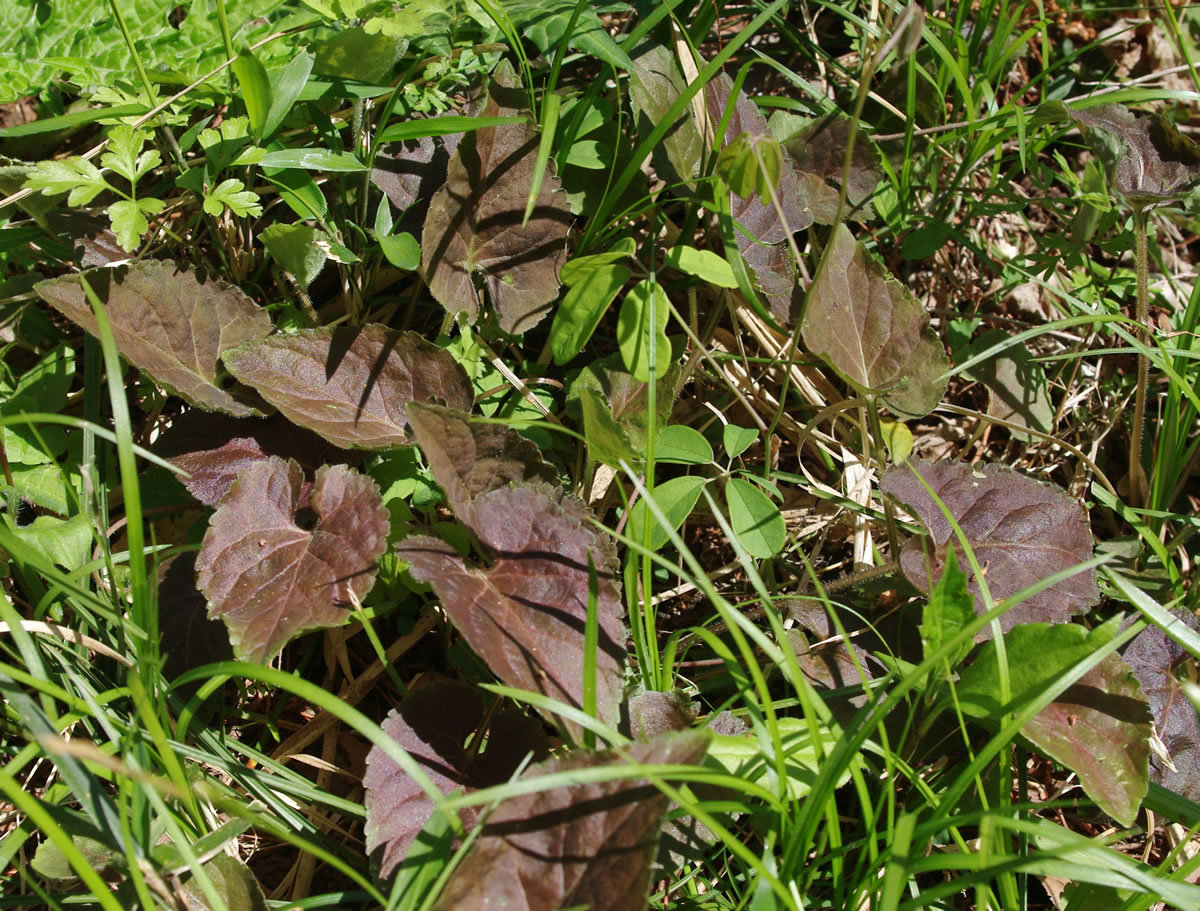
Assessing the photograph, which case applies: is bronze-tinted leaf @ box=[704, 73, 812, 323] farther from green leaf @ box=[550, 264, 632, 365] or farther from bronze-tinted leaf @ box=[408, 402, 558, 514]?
bronze-tinted leaf @ box=[408, 402, 558, 514]

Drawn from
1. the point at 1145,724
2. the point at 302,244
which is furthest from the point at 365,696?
the point at 1145,724

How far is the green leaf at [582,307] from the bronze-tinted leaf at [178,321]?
541mm

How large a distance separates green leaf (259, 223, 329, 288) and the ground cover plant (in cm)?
2

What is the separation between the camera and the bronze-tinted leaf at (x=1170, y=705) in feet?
5.37

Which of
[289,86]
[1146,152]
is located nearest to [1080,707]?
[1146,152]

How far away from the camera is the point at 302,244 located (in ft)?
5.71

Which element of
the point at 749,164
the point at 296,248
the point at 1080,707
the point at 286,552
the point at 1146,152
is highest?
the point at 749,164

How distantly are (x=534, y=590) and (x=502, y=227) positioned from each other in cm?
75

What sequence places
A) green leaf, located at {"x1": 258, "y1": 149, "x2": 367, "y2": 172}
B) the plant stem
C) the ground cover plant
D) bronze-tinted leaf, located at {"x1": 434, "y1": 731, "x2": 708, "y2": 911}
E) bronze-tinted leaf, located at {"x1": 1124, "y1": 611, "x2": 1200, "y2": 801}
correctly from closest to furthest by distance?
bronze-tinted leaf, located at {"x1": 434, "y1": 731, "x2": 708, "y2": 911} → the ground cover plant → bronze-tinted leaf, located at {"x1": 1124, "y1": 611, "x2": 1200, "y2": 801} → green leaf, located at {"x1": 258, "y1": 149, "x2": 367, "y2": 172} → the plant stem

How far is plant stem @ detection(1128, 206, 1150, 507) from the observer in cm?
191

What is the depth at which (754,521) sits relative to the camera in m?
1.74

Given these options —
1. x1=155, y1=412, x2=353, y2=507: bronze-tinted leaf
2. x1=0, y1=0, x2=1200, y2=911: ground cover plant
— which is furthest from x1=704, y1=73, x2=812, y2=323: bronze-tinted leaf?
x1=155, y1=412, x2=353, y2=507: bronze-tinted leaf

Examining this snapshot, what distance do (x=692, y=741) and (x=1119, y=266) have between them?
6.38 ft

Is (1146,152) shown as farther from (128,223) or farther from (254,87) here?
(128,223)
